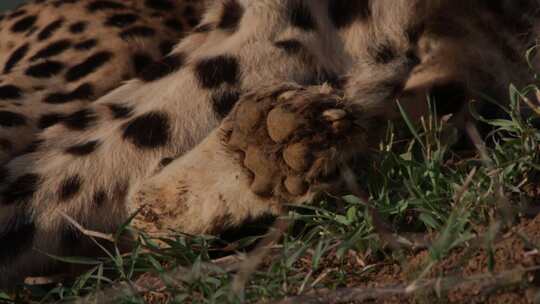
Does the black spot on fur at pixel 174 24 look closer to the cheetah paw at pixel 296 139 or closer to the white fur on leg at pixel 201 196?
the white fur on leg at pixel 201 196

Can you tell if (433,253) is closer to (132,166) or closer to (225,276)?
(225,276)

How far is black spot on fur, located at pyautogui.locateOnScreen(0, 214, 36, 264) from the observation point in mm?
1763

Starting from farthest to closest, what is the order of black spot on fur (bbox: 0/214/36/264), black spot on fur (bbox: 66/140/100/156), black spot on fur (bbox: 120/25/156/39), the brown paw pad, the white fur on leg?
black spot on fur (bbox: 120/25/156/39)
black spot on fur (bbox: 66/140/100/156)
black spot on fur (bbox: 0/214/36/264)
the white fur on leg
the brown paw pad

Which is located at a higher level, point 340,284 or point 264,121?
point 264,121

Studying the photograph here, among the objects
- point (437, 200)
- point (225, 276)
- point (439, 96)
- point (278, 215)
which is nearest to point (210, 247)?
point (278, 215)

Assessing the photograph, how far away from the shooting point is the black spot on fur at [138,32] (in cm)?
227

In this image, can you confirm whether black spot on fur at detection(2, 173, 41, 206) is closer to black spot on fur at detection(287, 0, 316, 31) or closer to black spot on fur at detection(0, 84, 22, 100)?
black spot on fur at detection(0, 84, 22, 100)

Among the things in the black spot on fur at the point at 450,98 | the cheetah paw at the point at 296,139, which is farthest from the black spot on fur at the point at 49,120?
the black spot on fur at the point at 450,98

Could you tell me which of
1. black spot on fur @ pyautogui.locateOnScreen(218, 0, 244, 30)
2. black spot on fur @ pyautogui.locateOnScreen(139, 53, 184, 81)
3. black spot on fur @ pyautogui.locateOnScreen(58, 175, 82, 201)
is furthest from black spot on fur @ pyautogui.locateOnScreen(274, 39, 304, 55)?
black spot on fur @ pyautogui.locateOnScreen(58, 175, 82, 201)

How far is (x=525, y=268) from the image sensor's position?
117 centimetres

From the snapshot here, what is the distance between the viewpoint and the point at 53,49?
2338mm

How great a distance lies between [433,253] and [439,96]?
676 mm

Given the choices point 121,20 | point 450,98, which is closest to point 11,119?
point 121,20

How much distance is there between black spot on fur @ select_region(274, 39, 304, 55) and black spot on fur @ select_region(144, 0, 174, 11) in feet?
2.02
